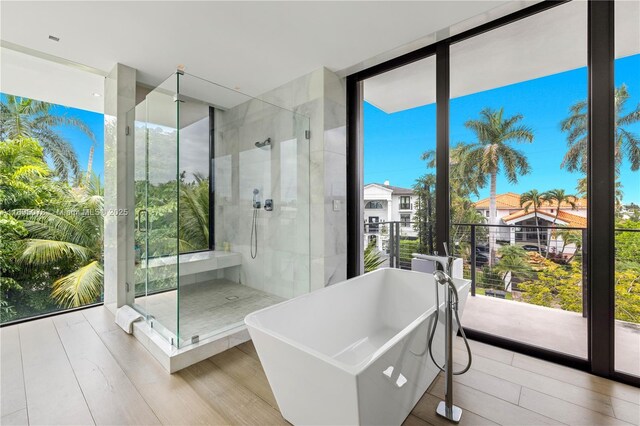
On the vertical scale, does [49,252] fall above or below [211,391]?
above

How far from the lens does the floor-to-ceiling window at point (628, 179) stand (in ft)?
5.97

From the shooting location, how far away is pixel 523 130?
7.39 ft

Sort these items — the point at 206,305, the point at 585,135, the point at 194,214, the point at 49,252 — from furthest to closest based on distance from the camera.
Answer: the point at 49,252, the point at 194,214, the point at 206,305, the point at 585,135

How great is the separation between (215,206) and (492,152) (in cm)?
279

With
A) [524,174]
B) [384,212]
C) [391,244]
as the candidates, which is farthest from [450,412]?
[384,212]

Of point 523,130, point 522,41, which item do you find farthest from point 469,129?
point 522,41

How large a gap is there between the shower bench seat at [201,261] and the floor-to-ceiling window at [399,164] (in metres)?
1.59

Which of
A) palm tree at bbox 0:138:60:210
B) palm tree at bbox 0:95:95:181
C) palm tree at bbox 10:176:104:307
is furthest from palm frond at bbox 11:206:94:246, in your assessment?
palm tree at bbox 0:95:95:181

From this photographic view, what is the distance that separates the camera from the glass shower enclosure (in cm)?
239

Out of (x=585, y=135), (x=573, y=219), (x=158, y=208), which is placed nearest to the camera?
(x=585, y=135)

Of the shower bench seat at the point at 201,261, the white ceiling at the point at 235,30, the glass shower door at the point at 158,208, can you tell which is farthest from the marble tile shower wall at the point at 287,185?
the glass shower door at the point at 158,208

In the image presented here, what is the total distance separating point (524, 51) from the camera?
2.31 meters

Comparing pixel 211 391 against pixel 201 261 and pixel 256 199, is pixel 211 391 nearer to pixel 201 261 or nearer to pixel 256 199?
pixel 201 261

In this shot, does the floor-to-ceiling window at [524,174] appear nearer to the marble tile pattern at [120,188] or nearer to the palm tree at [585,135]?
the palm tree at [585,135]
